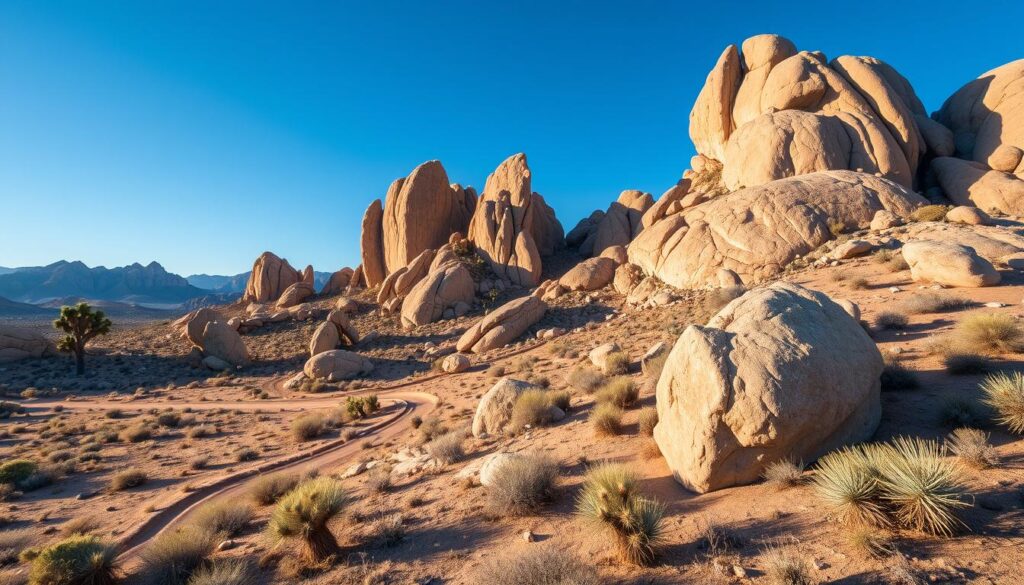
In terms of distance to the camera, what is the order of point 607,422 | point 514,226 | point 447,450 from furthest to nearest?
point 514,226 → point 447,450 → point 607,422

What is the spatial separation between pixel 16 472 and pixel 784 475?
17.2 meters

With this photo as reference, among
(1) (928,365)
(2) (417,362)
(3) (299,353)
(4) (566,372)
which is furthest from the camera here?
(3) (299,353)

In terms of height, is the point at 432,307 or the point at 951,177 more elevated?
the point at 951,177

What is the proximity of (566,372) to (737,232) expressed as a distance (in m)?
14.0

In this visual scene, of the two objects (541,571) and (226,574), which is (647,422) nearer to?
(541,571)

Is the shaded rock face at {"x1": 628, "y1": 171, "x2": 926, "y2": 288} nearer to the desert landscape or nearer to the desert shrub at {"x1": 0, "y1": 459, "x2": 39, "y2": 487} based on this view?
the desert landscape

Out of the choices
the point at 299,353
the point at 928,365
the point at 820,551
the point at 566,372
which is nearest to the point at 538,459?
the point at 820,551

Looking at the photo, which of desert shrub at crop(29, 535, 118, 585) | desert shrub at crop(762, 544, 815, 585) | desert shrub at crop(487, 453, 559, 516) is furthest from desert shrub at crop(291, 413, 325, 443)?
desert shrub at crop(762, 544, 815, 585)

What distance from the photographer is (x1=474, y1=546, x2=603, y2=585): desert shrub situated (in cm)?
390

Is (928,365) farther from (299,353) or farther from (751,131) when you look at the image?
(299,353)

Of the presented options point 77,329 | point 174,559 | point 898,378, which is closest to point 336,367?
point 174,559

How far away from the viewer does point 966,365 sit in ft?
23.4

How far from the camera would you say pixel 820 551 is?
392cm

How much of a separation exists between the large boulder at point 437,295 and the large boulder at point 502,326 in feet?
18.3
